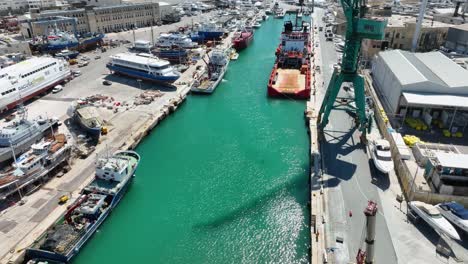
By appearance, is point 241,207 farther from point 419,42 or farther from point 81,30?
point 81,30

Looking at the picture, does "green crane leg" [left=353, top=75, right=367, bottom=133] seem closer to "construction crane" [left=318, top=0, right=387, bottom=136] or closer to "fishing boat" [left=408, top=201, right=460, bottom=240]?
"construction crane" [left=318, top=0, right=387, bottom=136]

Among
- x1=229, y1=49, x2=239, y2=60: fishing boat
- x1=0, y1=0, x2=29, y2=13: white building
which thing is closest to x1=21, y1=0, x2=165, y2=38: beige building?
x1=0, y1=0, x2=29, y2=13: white building

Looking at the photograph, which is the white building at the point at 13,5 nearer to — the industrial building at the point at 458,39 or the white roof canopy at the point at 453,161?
the industrial building at the point at 458,39

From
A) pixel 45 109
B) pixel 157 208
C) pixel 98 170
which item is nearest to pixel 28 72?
pixel 45 109

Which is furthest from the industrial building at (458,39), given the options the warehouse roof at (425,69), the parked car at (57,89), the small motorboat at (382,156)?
the parked car at (57,89)

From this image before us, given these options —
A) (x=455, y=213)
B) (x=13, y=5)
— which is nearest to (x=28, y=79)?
(x=455, y=213)

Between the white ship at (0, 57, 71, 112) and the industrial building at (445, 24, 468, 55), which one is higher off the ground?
the industrial building at (445, 24, 468, 55)

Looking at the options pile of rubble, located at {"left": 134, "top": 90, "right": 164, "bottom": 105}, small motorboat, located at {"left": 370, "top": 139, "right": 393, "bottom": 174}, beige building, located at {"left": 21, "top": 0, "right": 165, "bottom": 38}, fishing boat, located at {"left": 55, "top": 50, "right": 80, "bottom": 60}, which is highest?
beige building, located at {"left": 21, "top": 0, "right": 165, "bottom": 38}
